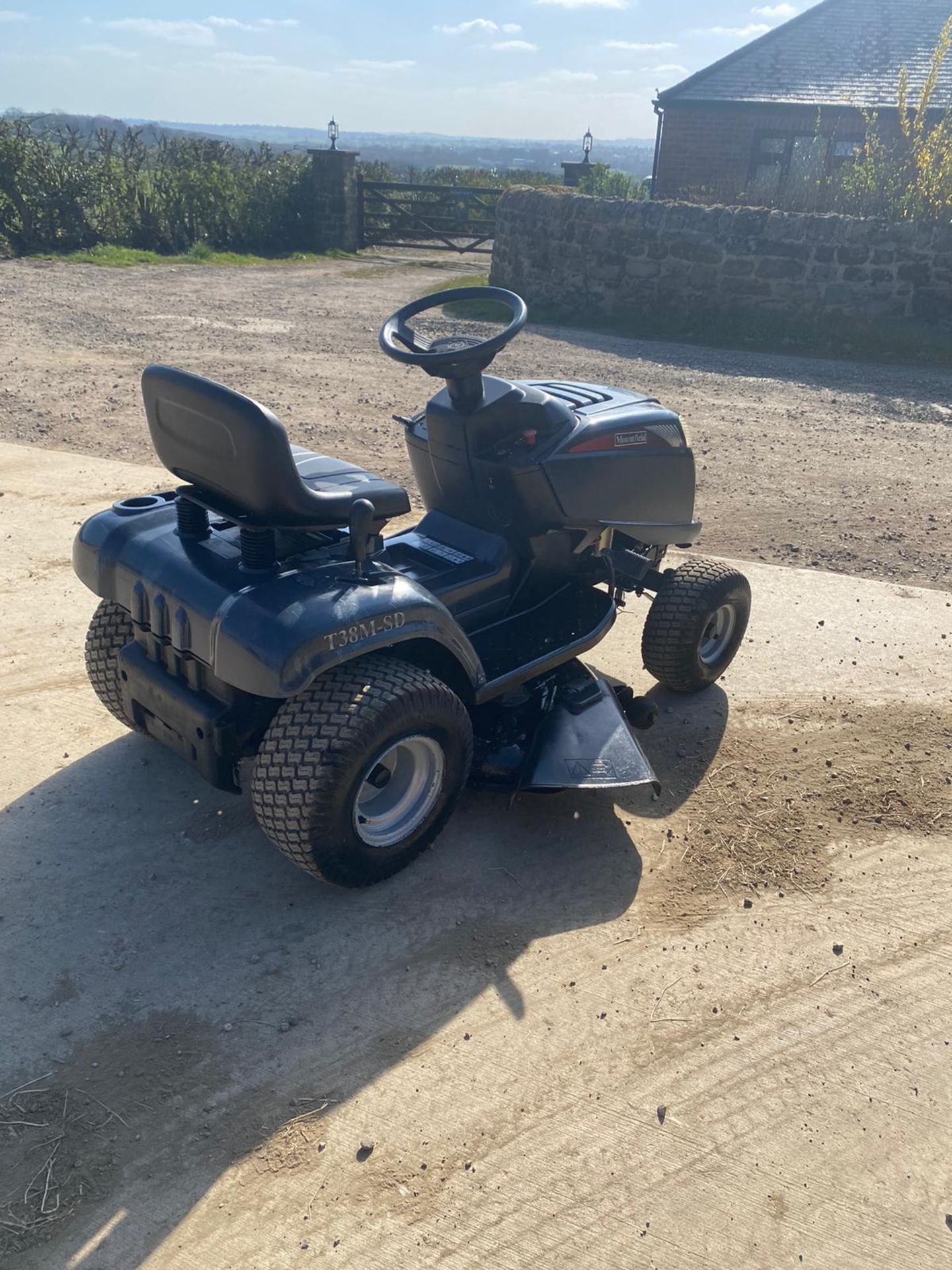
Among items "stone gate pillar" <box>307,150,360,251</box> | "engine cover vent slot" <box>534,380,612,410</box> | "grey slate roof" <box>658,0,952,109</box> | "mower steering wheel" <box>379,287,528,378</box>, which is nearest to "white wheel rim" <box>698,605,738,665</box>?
"engine cover vent slot" <box>534,380,612,410</box>

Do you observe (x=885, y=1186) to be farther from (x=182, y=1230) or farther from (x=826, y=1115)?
(x=182, y=1230)

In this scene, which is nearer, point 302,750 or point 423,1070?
point 423,1070

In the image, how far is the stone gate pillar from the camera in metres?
20.1

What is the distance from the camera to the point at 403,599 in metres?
2.84

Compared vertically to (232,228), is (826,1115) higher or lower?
lower

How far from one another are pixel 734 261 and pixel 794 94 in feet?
30.4

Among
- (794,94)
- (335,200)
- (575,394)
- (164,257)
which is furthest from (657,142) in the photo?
(575,394)

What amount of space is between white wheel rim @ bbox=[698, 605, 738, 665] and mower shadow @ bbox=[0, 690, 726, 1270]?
1063mm

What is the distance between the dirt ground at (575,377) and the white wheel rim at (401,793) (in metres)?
3.44

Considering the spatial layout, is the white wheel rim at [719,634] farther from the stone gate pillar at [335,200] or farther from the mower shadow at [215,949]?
the stone gate pillar at [335,200]

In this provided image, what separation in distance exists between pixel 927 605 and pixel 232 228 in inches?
685

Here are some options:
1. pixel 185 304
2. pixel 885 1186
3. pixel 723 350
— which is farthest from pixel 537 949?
pixel 185 304

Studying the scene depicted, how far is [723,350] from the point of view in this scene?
460 inches

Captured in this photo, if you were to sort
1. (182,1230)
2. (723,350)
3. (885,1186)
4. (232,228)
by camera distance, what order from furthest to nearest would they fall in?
(232,228) → (723,350) → (885,1186) → (182,1230)
